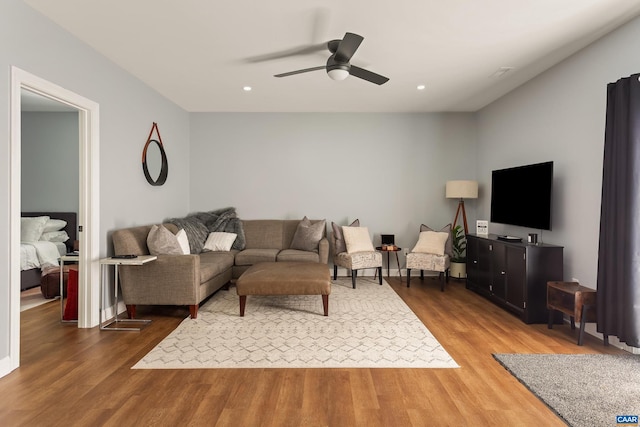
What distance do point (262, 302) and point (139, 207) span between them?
6.13 ft

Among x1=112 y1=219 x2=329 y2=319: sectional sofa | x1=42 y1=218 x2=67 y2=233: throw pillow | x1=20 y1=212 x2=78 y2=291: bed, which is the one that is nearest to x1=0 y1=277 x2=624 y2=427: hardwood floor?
x1=112 y1=219 x2=329 y2=319: sectional sofa

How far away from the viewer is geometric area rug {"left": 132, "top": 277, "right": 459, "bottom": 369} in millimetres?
2695

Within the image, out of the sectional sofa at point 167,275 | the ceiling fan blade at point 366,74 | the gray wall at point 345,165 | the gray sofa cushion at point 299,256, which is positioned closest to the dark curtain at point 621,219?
the ceiling fan blade at point 366,74

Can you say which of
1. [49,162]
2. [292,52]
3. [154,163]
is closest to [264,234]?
[154,163]

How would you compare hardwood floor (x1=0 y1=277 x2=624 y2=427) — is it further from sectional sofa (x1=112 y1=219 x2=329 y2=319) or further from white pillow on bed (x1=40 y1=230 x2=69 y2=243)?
white pillow on bed (x1=40 y1=230 x2=69 y2=243)

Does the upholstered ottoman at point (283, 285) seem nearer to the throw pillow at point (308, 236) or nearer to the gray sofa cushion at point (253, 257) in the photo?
the gray sofa cushion at point (253, 257)

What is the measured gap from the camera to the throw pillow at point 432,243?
5.17 meters

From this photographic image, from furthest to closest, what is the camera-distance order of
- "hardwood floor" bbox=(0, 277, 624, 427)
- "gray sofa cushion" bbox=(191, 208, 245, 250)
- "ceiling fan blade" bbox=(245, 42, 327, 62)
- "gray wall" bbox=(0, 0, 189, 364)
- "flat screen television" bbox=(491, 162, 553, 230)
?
"gray sofa cushion" bbox=(191, 208, 245, 250) → "flat screen television" bbox=(491, 162, 553, 230) → "ceiling fan blade" bbox=(245, 42, 327, 62) → "gray wall" bbox=(0, 0, 189, 364) → "hardwood floor" bbox=(0, 277, 624, 427)

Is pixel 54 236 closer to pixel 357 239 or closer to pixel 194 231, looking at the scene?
pixel 194 231

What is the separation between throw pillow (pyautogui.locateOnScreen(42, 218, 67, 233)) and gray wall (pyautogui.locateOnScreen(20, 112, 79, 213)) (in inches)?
11.1

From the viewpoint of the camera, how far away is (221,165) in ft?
19.6

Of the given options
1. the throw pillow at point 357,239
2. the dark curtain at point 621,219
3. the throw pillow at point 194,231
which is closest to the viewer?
the dark curtain at point 621,219

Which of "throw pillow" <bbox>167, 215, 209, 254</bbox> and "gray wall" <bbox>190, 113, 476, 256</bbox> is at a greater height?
"gray wall" <bbox>190, 113, 476, 256</bbox>

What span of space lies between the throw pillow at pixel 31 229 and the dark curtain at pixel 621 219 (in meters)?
6.74
